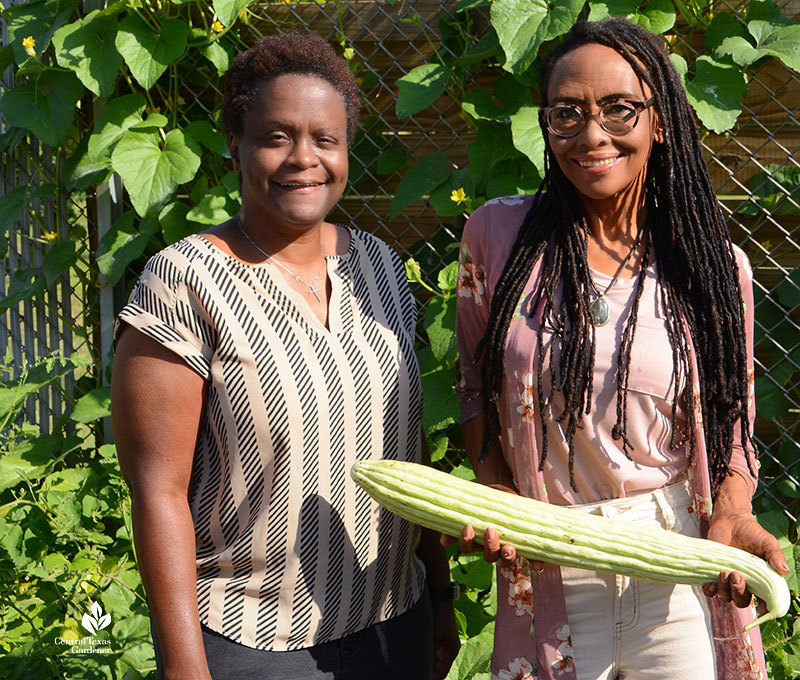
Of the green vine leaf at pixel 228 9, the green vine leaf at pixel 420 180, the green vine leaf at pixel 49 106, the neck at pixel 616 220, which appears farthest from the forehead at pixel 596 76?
the green vine leaf at pixel 49 106

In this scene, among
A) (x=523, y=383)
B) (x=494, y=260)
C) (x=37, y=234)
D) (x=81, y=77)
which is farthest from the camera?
(x=37, y=234)

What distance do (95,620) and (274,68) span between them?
7.34 ft

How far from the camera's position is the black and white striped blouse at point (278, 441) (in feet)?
6.40

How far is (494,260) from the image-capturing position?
2.25 metres

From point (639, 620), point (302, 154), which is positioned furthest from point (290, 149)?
point (639, 620)

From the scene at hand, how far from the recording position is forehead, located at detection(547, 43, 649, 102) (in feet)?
6.84

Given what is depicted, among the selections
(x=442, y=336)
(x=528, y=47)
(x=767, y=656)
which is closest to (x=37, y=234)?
(x=442, y=336)

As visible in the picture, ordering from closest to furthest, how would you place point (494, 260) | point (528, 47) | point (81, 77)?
point (494, 260), point (528, 47), point (81, 77)

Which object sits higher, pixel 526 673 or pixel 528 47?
pixel 528 47

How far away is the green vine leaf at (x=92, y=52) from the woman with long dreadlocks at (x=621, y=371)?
2264mm

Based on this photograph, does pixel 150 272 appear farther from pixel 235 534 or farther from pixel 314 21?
pixel 314 21

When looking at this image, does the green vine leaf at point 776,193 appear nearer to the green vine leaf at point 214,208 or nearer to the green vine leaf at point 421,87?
the green vine leaf at point 421,87

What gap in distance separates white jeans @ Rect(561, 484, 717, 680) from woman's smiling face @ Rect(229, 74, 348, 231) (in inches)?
37.9

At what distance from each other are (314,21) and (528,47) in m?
1.13
